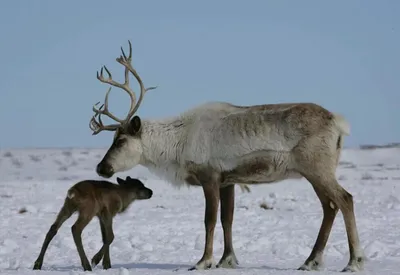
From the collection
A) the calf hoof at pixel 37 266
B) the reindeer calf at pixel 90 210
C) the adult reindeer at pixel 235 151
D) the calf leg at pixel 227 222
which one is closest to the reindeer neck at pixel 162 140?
the adult reindeer at pixel 235 151

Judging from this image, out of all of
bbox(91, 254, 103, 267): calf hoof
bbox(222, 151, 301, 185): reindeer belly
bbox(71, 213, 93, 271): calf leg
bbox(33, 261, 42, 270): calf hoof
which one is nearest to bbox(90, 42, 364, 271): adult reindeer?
bbox(222, 151, 301, 185): reindeer belly

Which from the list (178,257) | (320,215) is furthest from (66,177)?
(178,257)

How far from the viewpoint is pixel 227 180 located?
993cm

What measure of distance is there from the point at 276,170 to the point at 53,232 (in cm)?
286

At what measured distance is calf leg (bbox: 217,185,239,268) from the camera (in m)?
10.1

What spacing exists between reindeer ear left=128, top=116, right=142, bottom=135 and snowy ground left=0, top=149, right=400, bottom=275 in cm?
174

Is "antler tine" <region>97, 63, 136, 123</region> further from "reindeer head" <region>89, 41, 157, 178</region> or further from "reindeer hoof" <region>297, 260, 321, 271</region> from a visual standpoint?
"reindeer hoof" <region>297, 260, 321, 271</region>

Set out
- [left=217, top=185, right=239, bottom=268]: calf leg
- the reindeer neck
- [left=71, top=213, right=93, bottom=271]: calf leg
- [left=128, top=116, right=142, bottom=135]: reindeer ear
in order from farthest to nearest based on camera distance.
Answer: [left=128, top=116, right=142, bottom=135]: reindeer ear, the reindeer neck, [left=217, top=185, right=239, bottom=268]: calf leg, [left=71, top=213, right=93, bottom=271]: calf leg

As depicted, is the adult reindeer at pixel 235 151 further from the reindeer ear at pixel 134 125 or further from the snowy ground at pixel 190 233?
the snowy ground at pixel 190 233

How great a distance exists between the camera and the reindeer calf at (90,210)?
9633 millimetres

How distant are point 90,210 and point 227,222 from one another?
1818 millimetres

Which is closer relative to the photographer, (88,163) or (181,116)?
(181,116)

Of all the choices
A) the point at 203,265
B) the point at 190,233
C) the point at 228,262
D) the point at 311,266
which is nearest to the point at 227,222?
the point at 228,262

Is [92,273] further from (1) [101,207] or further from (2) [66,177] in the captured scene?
(2) [66,177]
